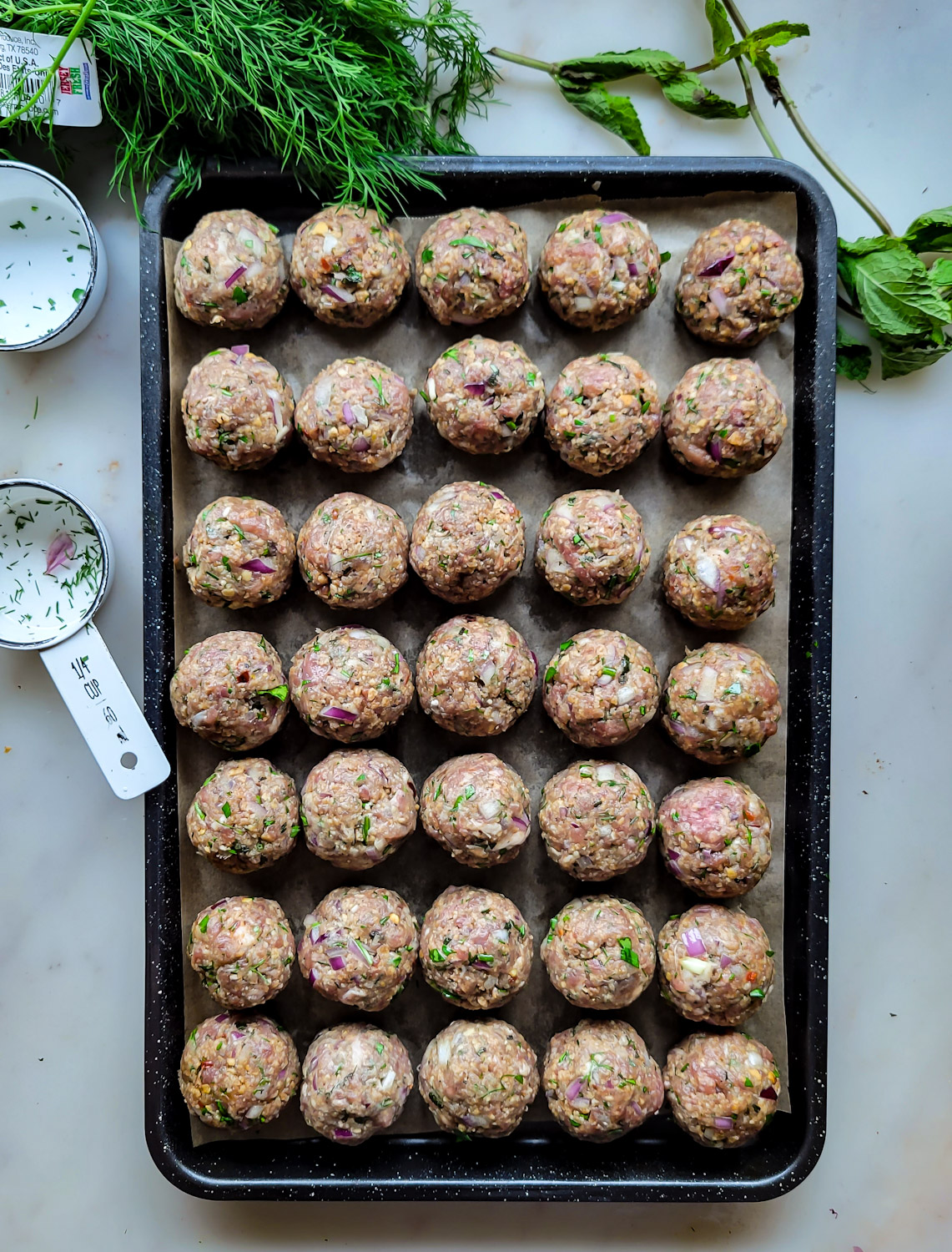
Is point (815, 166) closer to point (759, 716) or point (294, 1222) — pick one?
point (759, 716)

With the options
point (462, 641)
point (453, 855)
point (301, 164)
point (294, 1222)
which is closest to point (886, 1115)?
point (453, 855)

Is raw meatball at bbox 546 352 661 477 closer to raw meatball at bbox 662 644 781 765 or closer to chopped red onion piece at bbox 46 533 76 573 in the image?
raw meatball at bbox 662 644 781 765

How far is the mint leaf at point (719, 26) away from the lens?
2.51 m

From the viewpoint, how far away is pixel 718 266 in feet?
7.73

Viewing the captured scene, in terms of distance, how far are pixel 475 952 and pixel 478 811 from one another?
372mm

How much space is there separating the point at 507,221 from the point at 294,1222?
3097 millimetres

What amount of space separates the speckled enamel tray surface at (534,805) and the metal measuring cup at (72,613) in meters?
0.11

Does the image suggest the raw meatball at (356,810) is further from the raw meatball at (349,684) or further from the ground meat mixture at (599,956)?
the ground meat mixture at (599,956)

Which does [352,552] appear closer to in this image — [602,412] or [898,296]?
[602,412]

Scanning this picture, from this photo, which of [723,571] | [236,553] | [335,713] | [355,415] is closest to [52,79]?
[355,415]

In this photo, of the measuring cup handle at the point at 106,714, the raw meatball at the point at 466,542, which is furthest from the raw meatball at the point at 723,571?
the measuring cup handle at the point at 106,714

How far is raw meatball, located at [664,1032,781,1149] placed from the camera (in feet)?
7.64

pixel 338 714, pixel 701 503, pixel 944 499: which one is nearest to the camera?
pixel 338 714

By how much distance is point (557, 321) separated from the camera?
2568mm
